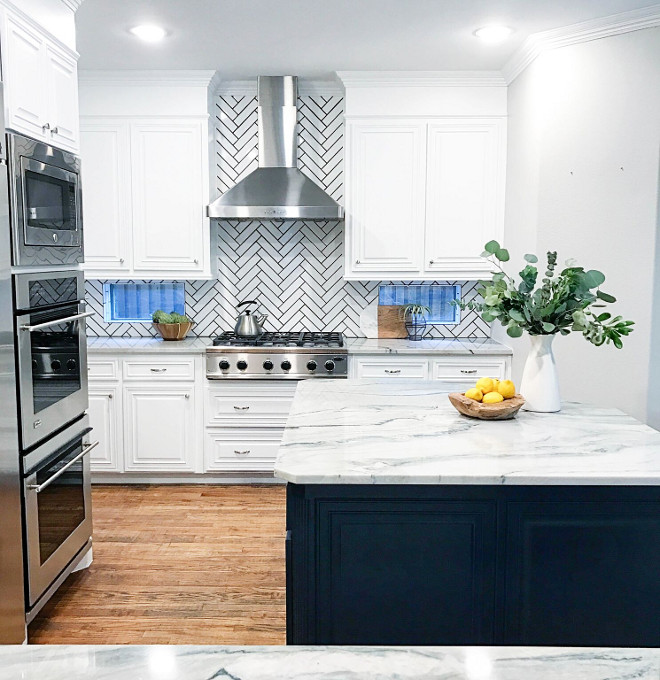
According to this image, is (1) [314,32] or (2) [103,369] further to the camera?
(2) [103,369]

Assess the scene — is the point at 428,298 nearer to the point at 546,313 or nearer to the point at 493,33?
the point at 493,33

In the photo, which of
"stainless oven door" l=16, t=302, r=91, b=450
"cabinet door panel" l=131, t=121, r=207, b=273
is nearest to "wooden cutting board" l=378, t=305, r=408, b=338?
"cabinet door panel" l=131, t=121, r=207, b=273

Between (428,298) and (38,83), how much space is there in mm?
3064

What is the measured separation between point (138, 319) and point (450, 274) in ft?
7.35

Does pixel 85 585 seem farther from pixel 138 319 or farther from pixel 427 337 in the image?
pixel 427 337

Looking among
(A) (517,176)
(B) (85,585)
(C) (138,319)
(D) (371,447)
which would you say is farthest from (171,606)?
(A) (517,176)

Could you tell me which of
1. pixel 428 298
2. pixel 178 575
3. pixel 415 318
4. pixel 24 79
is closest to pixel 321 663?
pixel 24 79

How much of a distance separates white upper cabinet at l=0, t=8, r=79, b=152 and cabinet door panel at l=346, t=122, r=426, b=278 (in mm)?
1994

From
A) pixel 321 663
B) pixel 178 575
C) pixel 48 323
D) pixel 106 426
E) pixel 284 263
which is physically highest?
pixel 284 263

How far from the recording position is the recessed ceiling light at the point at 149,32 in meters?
3.68

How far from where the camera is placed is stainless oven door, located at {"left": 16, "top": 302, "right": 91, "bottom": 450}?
2525 millimetres

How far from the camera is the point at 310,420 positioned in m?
2.45

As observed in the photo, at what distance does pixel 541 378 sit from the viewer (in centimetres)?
254

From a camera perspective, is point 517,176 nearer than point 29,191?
No
